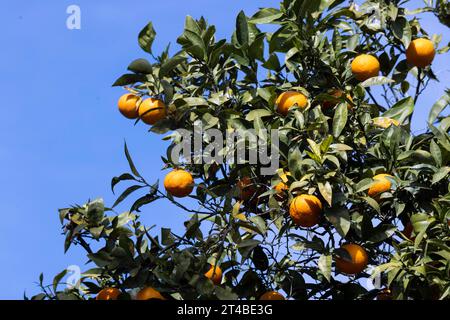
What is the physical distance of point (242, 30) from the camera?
3994mm

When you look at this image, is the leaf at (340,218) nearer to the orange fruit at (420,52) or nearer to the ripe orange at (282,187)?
the ripe orange at (282,187)

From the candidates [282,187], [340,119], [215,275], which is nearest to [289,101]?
[340,119]

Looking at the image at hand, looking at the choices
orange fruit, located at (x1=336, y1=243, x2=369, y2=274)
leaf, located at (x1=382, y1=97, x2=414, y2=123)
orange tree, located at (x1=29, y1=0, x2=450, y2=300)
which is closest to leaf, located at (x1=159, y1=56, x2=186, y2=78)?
orange tree, located at (x1=29, y1=0, x2=450, y2=300)

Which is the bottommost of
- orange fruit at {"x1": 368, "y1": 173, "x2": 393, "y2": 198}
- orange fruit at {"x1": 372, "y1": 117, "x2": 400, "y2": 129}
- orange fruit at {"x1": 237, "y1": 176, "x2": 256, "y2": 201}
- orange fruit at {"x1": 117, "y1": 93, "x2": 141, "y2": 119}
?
orange fruit at {"x1": 368, "y1": 173, "x2": 393, "y2": 198}

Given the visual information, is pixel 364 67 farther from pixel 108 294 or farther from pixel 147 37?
pixel 108 294

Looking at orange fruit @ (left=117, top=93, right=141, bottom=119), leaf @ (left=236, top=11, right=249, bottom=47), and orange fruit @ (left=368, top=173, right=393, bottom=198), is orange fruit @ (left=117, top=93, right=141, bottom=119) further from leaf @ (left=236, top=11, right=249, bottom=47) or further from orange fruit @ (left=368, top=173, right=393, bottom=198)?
orange fruit @ (left=368, top=173, right=393, bottom=198)

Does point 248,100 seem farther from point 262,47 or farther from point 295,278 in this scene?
point 295,278

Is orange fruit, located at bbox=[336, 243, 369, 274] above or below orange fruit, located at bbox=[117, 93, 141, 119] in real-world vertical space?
below

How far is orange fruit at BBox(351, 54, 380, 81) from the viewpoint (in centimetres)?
397

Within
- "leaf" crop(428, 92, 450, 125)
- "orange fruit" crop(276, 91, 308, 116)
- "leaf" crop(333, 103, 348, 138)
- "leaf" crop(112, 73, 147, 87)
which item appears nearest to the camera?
"leaf" crop(333, 103, 348, 138)

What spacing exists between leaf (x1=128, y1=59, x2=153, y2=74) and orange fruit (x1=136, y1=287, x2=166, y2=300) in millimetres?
1076

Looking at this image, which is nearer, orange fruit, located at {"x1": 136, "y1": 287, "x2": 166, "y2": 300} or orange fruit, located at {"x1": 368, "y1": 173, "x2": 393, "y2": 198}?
orange fruit, located at {"x1": 136, "y1": 287, "x2": 166, "y2": 300}
